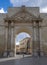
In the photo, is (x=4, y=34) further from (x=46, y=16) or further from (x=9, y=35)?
(x=46, y=16)

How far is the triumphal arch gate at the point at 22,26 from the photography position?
26.0 meters

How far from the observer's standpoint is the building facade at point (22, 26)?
2612cm

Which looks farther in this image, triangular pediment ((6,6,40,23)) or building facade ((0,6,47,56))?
triangular pediment ((6,6,40,23))

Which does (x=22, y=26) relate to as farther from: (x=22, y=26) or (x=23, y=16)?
(x=23, y=16)

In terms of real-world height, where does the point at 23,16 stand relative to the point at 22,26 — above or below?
above

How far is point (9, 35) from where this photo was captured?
1033 inches

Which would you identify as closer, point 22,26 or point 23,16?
point 23,16

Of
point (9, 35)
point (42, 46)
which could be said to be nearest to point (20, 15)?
point (9, 35)

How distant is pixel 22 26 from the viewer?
26.7m

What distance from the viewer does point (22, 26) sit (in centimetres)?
2670

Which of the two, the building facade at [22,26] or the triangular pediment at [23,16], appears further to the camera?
the triangular pediment at [23,16]

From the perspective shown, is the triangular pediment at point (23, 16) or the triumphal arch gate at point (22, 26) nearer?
the triumphal arch gate at point (22, 26)

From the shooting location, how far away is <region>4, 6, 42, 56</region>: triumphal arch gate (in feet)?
85.5

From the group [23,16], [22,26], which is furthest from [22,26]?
[23,16]
